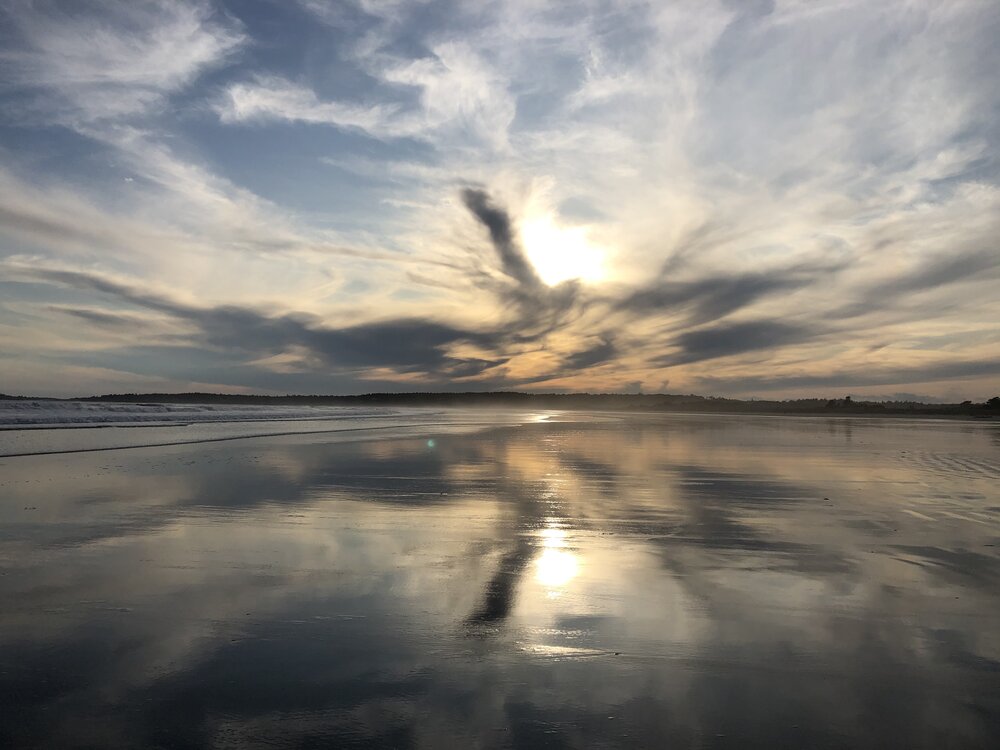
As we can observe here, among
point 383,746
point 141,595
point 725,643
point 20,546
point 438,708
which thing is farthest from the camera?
point 20,546

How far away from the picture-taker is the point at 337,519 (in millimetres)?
9062

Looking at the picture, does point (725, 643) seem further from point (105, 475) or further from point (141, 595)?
point (105, 475)

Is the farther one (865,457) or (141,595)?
(865,457)

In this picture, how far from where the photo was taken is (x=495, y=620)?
5.07 meters

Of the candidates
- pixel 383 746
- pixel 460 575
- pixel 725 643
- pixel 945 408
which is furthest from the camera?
pixel 945 408

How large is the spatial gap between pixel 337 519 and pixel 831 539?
6828 mm

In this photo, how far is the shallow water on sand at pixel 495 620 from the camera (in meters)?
3.52

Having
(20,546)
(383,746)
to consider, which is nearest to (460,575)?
(383,746)

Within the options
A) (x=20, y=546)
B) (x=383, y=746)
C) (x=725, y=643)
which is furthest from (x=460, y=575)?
(x=20, y=546)

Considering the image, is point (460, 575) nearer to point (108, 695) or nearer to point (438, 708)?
point (438, 708)

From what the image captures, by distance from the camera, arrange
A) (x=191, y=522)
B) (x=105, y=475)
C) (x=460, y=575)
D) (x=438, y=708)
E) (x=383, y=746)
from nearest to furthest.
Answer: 1. (x=383, y=746)
2. (x=438, y=708)
3. (x=460, y=575)
4. (x=191, y=522)
5. (x=105, y=475)

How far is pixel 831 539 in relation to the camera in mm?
8180

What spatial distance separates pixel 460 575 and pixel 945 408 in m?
120

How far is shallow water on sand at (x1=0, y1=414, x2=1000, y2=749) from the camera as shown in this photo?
3.52 metres
